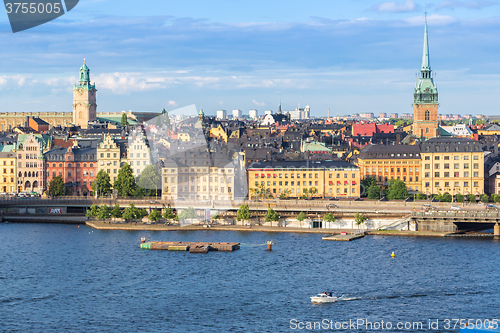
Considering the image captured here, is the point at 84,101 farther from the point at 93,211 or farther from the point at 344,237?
the point at 344,237

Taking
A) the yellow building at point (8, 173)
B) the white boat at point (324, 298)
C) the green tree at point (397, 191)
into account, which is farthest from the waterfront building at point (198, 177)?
the white boat at point (324, 298)

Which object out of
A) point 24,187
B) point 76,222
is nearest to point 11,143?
point 24,187

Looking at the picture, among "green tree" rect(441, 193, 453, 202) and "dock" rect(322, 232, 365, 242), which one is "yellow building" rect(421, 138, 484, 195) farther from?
"dock" rect(322, 232, 365, 242)

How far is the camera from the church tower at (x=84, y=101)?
14945cm

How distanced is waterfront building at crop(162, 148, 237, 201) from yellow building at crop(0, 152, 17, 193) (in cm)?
1705

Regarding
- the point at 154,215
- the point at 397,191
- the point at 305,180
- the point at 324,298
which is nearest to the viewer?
the point at 324,298

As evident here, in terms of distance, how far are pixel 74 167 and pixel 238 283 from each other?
4302 cm

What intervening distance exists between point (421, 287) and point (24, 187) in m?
52.2

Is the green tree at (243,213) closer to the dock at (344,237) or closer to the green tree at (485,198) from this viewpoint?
the dock at (344,237)

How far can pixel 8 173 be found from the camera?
312 feet

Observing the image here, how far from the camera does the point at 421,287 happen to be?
51.8 meters

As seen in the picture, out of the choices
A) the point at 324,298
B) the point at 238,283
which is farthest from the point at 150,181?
the point at 324,298

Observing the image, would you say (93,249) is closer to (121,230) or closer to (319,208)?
(121,230)

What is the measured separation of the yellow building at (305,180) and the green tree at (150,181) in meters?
8.10
